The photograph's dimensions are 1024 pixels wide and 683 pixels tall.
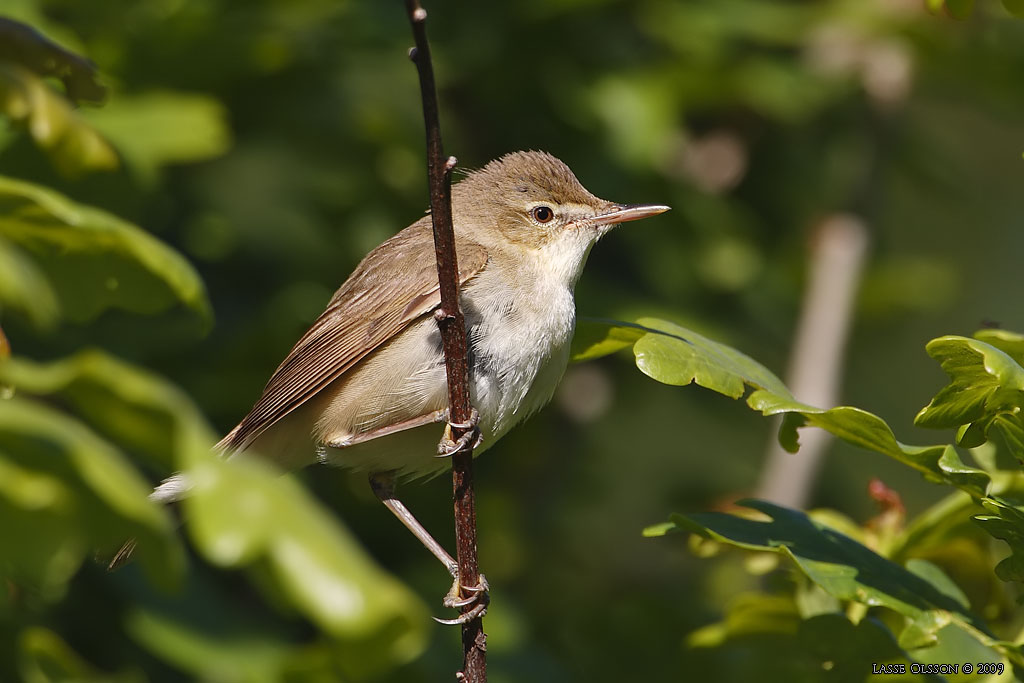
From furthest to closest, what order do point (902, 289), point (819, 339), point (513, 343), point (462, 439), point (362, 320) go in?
1. point (902, 289)
2. point (819, 339)
3. point (362, 320)
4. point (513, 343)
5. point (462, 439)

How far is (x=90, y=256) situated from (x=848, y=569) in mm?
1735

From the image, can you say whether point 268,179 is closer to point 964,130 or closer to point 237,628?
point 237,628

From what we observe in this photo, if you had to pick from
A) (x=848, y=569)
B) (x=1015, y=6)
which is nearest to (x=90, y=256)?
(x=848, y=569)

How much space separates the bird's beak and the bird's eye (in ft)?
0.49

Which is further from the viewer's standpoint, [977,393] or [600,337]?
[600,337]

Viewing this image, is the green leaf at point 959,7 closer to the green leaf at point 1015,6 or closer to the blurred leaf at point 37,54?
the green leaf at point 1015,6

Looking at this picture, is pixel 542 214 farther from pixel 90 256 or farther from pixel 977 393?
pixel 977 393

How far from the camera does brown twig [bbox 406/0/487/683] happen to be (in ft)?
6.97

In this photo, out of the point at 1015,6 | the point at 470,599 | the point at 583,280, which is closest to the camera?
the point at 1015,6

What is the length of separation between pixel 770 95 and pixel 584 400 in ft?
5.39

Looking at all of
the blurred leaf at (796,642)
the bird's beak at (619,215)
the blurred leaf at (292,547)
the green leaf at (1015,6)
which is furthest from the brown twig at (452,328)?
the bird's beak at (619,215)

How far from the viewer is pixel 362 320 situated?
4.01 m

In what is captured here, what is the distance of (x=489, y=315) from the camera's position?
368cm

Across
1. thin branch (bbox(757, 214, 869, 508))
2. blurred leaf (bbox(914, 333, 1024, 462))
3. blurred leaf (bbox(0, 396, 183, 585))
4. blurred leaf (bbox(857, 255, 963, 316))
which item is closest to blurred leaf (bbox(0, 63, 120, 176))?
blurred leaf (bbox(0, 396, 183, 585))
